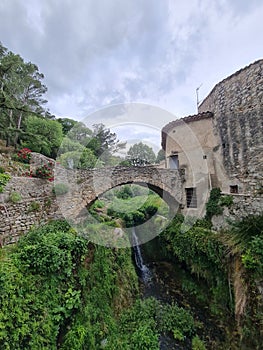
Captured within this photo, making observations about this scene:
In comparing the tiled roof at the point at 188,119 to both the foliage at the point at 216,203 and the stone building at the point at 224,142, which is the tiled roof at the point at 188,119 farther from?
the foliage at the point at 216,203

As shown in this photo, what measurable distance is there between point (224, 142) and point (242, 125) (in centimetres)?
100

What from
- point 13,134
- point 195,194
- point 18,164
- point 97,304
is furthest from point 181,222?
point 13,134

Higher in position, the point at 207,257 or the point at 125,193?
the point at 125,193

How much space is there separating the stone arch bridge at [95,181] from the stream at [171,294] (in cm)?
388

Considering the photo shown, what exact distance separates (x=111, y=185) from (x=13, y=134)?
8.40 meters

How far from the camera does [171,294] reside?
6.33 meters

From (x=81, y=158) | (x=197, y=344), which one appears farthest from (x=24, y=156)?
(x=197, y=344)

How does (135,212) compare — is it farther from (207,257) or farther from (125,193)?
(125,193)

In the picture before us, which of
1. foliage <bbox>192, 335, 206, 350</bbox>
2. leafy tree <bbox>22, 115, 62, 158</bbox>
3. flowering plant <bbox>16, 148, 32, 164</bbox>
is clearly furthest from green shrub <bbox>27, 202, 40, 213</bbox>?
leafy tree <bbox>22, 115, 62, 158</bbox>

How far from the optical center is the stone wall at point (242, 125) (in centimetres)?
Answer: 645

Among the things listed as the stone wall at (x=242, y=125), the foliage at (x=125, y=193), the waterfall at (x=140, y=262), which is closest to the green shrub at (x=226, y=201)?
the stone wall at (x=242, y=125)

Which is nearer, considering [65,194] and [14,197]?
[14,197]

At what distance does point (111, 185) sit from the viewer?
7199 millimetres

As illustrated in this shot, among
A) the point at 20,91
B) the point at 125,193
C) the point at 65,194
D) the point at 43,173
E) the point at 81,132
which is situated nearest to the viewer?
the point at 43,173
